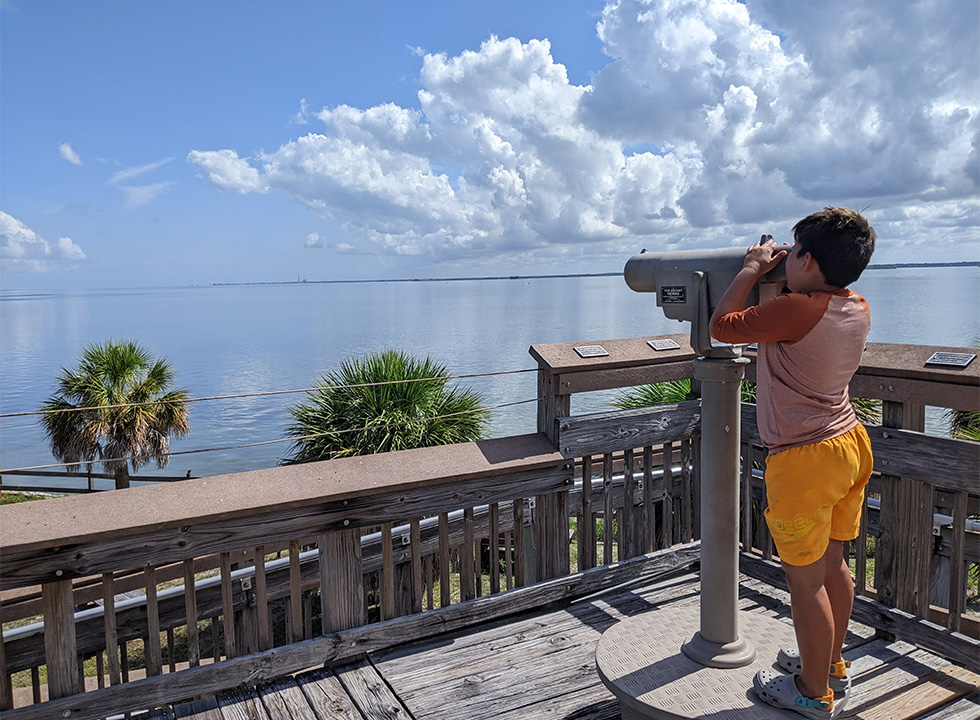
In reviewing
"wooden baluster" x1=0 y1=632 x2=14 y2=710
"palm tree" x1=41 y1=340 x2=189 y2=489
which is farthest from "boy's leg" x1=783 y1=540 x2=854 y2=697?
"palm tree" x1=41 y1=340 x2=189 y2=489

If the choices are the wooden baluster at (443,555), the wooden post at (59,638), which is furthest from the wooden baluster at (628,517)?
the wooden post at (59,638)

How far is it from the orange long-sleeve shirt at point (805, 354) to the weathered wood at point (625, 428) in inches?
39.2

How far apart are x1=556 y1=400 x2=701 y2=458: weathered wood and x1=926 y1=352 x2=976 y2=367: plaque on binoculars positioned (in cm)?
98

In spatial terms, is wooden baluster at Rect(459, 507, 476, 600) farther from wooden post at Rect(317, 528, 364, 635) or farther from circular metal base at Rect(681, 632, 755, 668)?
circular metal base at Rect(681, 632, 755, 668)

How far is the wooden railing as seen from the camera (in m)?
2.07

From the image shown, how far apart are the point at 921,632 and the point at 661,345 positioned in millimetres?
1328

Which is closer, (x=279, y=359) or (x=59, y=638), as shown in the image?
(x=59, y=638)

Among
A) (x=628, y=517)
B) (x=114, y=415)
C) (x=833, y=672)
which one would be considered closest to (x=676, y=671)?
(x=833, y=672)

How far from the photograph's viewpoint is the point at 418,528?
8.36ft

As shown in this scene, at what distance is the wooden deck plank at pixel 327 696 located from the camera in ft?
7.26

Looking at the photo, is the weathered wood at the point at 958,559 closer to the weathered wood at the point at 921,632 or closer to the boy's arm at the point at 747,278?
the weathered wood at the point at 921,632

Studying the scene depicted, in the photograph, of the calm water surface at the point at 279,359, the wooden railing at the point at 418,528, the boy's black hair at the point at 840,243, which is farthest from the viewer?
the calm water surface at the point at 279,359

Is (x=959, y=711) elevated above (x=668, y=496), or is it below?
below

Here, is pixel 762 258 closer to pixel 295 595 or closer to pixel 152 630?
pixel 295 595
